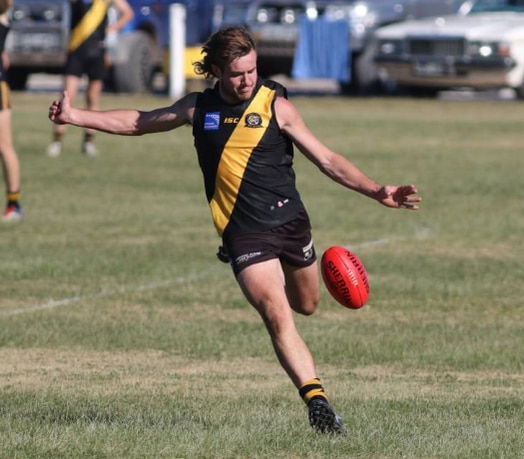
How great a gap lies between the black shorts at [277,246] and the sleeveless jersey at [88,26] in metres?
13.6

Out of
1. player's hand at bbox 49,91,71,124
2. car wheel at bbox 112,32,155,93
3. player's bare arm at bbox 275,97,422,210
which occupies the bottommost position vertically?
car wheel at bbox 112,32,155,93

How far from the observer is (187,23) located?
101ft

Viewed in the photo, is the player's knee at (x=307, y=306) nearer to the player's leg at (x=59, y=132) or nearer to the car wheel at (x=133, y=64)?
the player's leg at (x=59, y=132)

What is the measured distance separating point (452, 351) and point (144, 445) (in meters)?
3.22

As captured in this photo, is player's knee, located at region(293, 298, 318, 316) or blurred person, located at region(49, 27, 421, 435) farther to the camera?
player's knee, located at region(293, 298, 318, 316)

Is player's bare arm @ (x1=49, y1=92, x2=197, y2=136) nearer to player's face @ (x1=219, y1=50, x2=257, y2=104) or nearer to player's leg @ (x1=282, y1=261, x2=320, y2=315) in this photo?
player's face @ (x1=219, y1=50, x2=257, y2=104)

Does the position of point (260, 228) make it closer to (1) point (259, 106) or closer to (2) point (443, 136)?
(1) point (259, 106)

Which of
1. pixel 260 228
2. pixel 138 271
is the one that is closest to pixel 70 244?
pixel 138 271

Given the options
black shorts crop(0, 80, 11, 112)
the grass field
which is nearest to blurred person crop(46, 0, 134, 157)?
the grass field

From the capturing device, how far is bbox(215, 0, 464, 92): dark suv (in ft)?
99.0

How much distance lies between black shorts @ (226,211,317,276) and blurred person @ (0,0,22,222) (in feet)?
24.1

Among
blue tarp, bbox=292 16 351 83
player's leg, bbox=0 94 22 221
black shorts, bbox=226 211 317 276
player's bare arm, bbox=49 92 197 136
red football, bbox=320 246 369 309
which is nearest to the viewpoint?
black shorts, bbox=226 211 317 276

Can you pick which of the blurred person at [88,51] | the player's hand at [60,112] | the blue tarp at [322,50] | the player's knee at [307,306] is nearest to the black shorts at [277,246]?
the player's knee at [307,306]

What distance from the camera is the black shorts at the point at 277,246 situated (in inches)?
281
